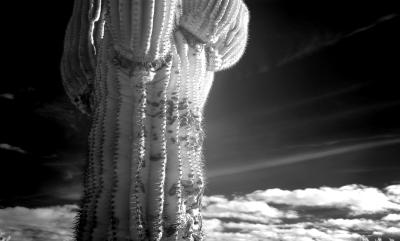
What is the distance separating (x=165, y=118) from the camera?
3.76 meters

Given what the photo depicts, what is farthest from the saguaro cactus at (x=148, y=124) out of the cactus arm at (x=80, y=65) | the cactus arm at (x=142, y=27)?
the cactus arm at (x=80, y=65)

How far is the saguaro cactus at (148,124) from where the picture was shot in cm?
361

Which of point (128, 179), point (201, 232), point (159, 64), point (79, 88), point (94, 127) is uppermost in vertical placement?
point (79, 88)

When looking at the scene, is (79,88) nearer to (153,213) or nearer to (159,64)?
(159,64)

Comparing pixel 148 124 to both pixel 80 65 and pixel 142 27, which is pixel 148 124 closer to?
pixel 142 27

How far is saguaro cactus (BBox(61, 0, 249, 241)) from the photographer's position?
3607 mm

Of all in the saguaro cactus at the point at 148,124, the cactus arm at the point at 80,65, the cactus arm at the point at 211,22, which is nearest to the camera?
the saguaro cactus at the point at 148,124

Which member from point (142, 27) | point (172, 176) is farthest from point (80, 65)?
point (172, 176)

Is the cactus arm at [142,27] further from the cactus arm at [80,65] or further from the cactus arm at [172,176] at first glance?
the cactus arm at [80,65]

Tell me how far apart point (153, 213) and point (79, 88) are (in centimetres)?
174

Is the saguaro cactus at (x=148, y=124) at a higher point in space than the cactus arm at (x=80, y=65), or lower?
lower

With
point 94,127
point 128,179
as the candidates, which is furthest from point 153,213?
point 94,127

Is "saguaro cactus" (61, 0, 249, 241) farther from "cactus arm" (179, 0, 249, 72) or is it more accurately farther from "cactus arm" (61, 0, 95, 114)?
"cactus arm" (61, 0, 95, 114)

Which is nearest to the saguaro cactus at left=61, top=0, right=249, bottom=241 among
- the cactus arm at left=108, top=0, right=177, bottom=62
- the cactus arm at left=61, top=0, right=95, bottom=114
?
the cactus arm at left=108, top=0, right=177, bottom=62
